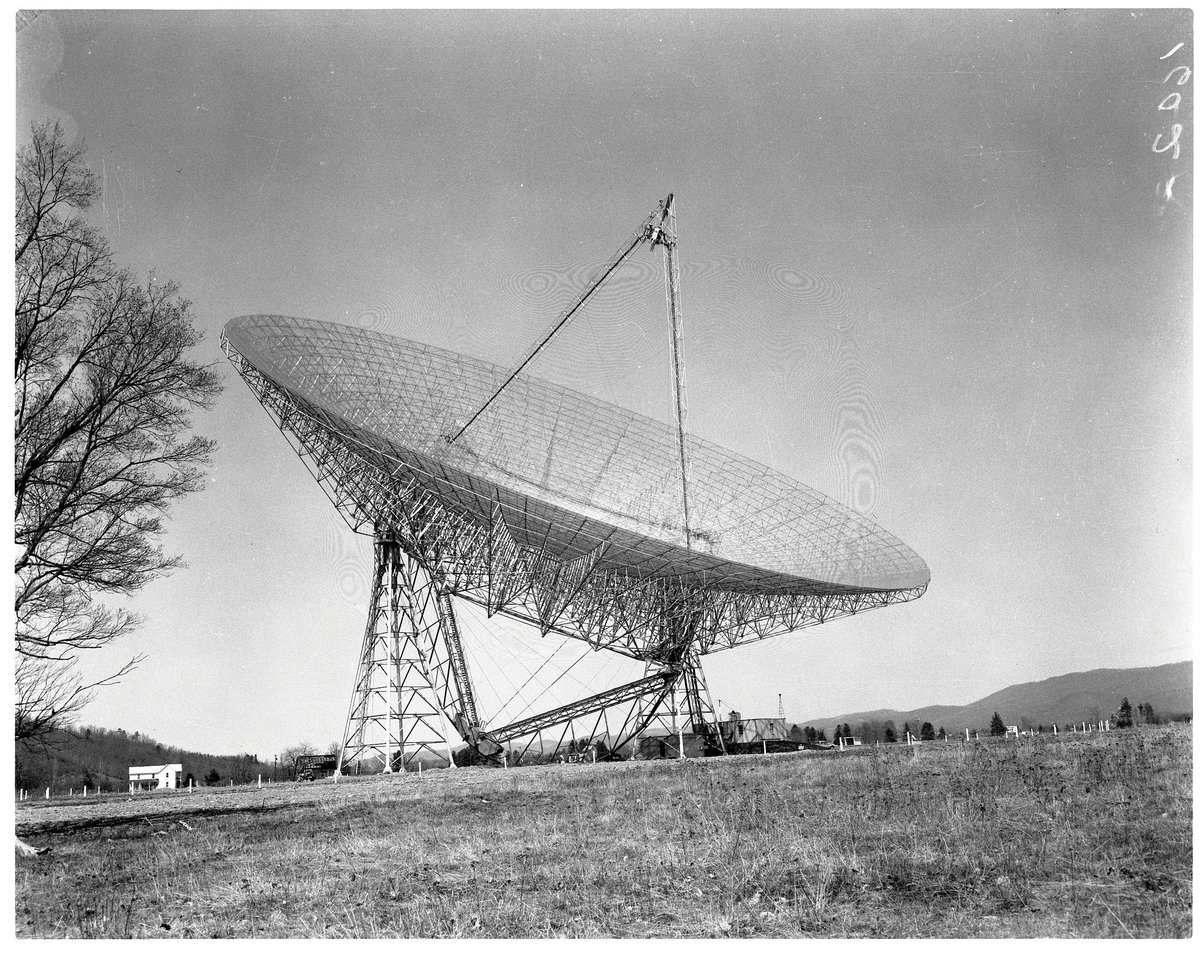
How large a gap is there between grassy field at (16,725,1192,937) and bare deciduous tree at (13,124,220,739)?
3364 millimetres

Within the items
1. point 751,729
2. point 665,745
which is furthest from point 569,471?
point 751,729

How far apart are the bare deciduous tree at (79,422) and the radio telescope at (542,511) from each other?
13566mm

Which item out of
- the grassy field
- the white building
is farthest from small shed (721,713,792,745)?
the white building

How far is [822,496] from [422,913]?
2922cm

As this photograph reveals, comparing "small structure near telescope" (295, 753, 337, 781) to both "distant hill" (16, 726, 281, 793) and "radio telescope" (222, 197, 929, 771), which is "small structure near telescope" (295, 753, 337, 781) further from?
"distant hill" (16, 726, 281, 793)

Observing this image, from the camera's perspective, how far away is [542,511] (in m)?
31.4

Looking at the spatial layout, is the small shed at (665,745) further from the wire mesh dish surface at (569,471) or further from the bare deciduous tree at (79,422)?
the bare deciduous tree at (79,422)

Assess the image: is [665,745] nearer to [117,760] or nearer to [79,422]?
[79,422]

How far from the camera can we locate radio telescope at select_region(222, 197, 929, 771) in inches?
1222

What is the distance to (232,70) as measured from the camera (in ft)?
53.1

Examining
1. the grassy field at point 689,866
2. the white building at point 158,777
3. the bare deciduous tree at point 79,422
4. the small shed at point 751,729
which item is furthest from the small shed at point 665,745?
the white building at point 158,777

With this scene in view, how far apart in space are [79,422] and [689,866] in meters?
11.0

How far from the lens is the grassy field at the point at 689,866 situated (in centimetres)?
899
